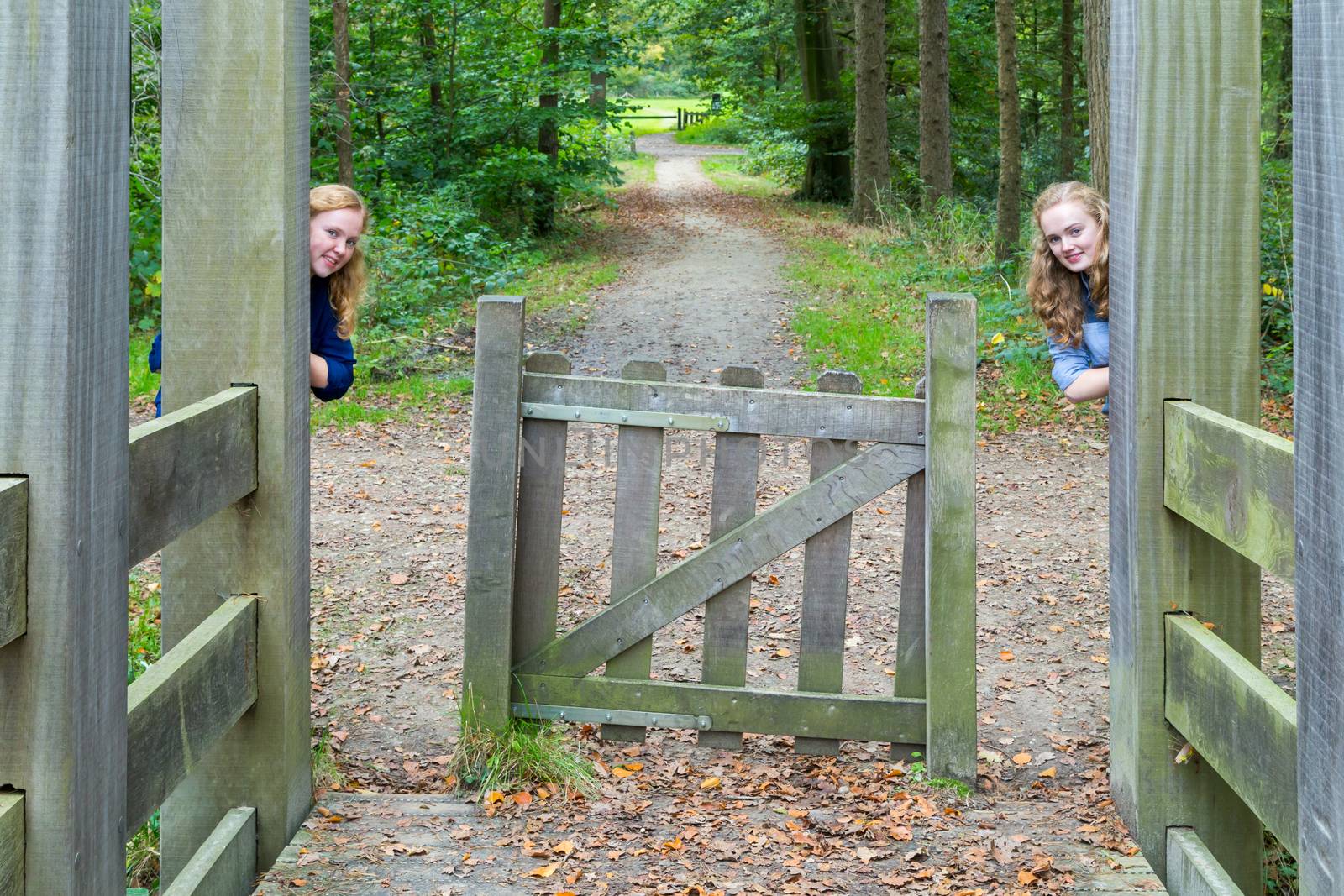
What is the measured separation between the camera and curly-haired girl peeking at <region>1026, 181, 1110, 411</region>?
3951 mm

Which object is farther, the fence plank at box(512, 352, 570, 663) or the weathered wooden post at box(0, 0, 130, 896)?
the fence plank at box(512, 352, 570, 663)

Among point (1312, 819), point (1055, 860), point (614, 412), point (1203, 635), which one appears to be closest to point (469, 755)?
point (614, 412)

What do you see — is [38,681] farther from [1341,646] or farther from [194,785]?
[1341,646]

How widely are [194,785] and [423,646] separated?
218 cm

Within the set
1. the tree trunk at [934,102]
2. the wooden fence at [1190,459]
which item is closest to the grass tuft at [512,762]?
the wooden fence at [1190,459]

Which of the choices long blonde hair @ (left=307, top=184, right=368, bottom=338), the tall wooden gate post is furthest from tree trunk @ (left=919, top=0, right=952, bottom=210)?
the tall wooden gate post

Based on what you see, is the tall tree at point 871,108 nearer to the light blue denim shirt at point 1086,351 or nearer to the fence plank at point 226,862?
the light blue denim shirt at point 1086,351

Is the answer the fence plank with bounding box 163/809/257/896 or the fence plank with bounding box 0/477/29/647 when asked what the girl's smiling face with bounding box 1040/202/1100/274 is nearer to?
the fence plank with bounding box 163/809/257/896

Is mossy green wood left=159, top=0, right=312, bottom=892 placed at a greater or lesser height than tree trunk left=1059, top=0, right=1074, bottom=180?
lesser

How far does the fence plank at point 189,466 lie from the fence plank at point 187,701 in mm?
305

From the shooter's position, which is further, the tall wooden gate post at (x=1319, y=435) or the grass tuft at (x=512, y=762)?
the grass tuft at (x=512, y=762)

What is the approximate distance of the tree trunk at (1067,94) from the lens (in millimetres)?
23016

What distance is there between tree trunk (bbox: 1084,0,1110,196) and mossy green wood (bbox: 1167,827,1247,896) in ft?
27.0

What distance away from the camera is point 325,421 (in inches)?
405
